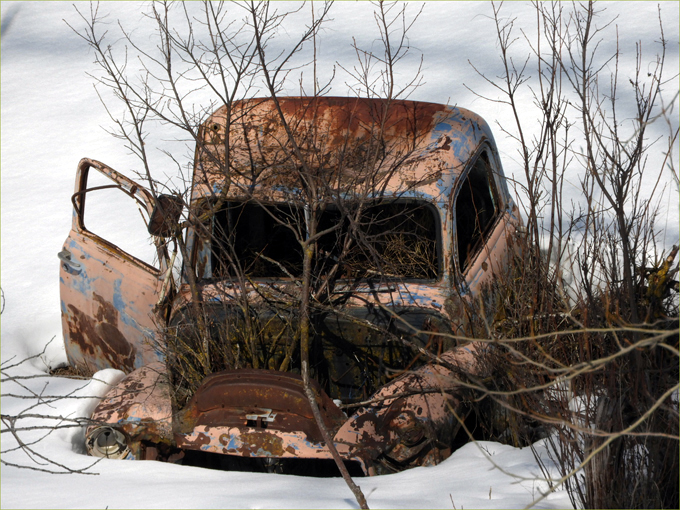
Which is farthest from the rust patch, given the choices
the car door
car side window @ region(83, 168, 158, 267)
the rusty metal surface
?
car side window @ region(83, 168, 158, 267)

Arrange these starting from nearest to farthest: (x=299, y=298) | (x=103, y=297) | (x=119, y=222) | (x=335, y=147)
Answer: (x=299, y=298)
(x=335, y=147)
(x=103, y=297)
(x=119, y=222)

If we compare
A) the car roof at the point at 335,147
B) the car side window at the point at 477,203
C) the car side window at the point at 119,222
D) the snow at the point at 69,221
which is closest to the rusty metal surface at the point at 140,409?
the snow at the point at 69,221

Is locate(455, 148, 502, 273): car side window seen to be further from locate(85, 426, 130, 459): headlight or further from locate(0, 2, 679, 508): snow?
locate(85, 426, 130, 459): headlight

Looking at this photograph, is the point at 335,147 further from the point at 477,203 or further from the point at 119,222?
the point at 119,222

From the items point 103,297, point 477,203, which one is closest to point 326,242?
point 477,203

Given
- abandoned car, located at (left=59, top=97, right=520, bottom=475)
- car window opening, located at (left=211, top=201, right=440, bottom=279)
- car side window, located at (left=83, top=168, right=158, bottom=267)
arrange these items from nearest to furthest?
abandoned car, located at (left=59, top=97, right=520, bottom=475) → car window opening, located at (left=211, top=201, right=440, bottom=279) → car side window, located at (left=83, top=168, right=158, bottom=267)

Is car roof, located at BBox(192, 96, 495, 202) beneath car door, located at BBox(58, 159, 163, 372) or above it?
above

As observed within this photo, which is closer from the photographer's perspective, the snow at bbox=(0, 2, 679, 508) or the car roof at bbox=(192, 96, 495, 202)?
the snow at bbox=(0, 2, 679, 508)

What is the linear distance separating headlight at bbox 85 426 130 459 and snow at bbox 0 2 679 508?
8 cm

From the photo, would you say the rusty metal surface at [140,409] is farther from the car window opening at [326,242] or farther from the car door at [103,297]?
the car window opening at [326,242]

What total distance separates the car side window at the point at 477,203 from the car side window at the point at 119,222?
13.3ft

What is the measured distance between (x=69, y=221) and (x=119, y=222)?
2.04ft

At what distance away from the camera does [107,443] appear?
3676mm

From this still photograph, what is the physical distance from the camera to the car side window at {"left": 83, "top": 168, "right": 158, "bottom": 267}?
26.8 feet
